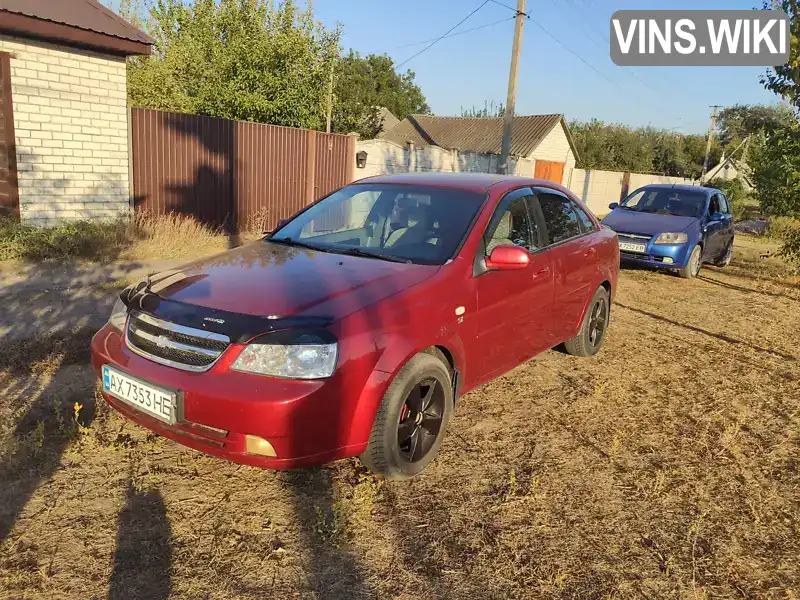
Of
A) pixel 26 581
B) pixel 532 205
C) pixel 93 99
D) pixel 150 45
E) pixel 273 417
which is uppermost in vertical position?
pixel 150 45

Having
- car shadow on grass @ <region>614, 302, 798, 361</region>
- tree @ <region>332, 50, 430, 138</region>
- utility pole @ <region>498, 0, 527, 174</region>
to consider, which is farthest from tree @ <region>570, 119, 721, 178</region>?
car shadow on grass @ <region>614, 302, 798, 361</region>

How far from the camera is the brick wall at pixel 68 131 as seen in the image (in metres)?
8.29

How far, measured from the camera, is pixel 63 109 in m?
8.71

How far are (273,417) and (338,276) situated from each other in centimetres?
94

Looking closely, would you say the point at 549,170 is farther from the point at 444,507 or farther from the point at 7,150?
the point at 444,507

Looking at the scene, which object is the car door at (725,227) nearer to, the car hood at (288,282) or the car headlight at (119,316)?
the car hood at (288,282)

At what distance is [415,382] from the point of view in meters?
3.11

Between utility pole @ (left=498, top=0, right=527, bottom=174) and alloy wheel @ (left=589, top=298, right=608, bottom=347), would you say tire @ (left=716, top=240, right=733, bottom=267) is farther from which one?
alloy wheel @ (left=589, top=298, right=608, bottom=347)

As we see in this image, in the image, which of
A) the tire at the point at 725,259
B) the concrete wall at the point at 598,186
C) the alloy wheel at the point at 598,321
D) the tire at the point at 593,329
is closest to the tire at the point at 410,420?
the tire at the point at 593,329

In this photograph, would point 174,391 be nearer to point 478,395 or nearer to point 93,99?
point 478,395

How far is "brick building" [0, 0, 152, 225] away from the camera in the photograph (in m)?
8.11

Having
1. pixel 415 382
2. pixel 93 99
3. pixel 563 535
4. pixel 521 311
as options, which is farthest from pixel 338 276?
pixel 93 99

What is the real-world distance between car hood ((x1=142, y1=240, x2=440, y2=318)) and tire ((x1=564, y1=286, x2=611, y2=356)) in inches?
93.3

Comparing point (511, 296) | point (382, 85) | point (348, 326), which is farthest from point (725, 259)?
point (382, 85)
